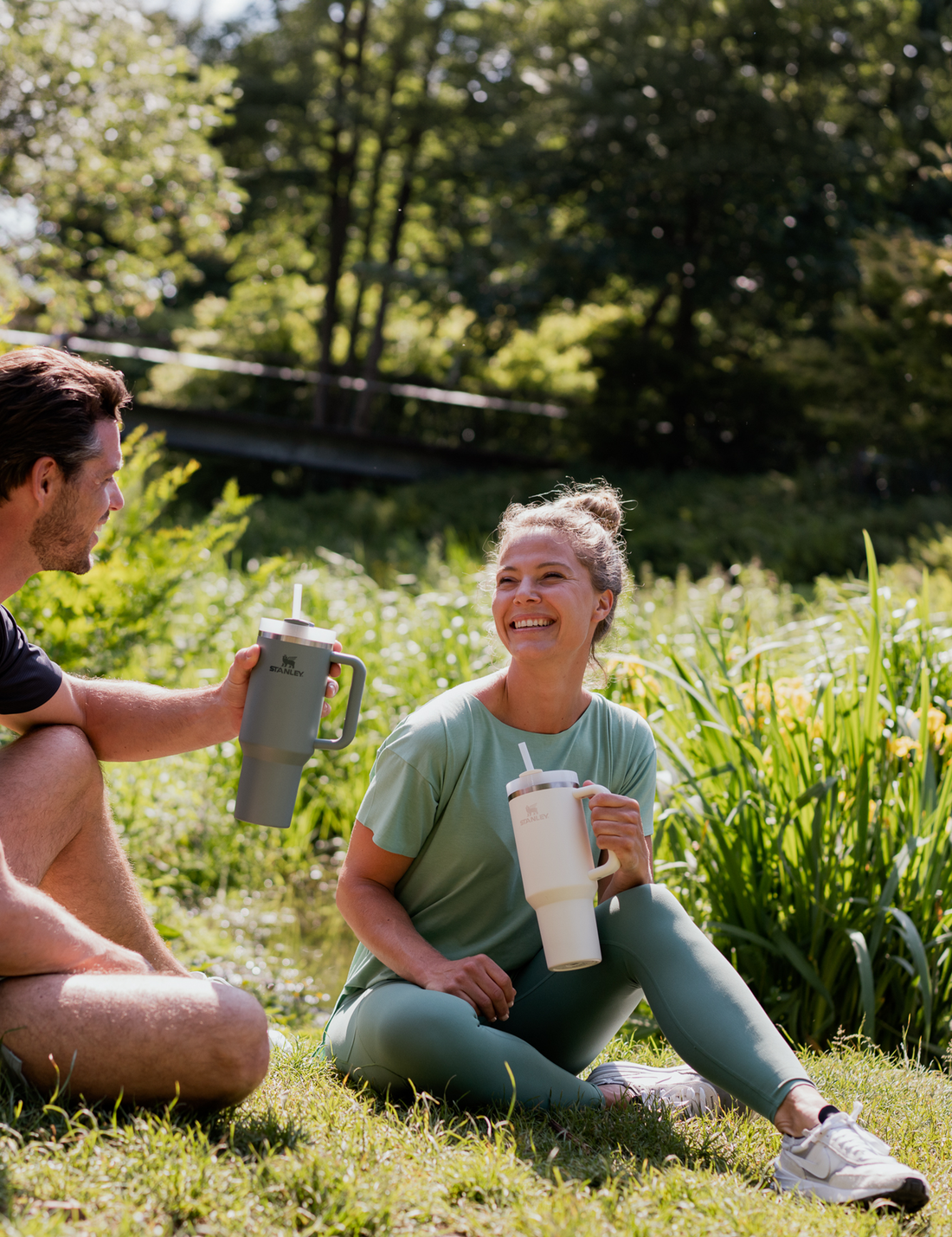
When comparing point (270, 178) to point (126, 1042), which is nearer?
point (126, 1042)

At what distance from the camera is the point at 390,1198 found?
180 cm

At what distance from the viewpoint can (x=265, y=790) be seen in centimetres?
220

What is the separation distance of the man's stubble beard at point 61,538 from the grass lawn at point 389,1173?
95 cm

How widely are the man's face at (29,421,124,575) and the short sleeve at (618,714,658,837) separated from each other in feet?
4.11

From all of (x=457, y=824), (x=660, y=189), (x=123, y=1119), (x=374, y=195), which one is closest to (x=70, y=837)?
(x=123, y=1119)

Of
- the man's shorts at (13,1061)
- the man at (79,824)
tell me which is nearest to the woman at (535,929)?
the man at (79,824)

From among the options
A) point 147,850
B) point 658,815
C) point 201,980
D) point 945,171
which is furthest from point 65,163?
point 201,980

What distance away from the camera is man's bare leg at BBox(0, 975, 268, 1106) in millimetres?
1940

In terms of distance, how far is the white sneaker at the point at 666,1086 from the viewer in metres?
2.40

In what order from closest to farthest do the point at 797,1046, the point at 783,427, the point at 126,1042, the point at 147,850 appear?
1. the point at 126,1042
2. the point at 797,1046
3. the point at 147,850
4. the point at 783,427

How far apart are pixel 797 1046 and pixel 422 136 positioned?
2085 centimetres

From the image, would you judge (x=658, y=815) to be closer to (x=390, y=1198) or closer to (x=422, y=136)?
(x=390, y=1198)

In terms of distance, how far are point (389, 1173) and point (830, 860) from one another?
1.81 meters

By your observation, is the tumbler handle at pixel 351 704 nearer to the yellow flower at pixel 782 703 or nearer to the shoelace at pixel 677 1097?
the shoelace at pixel 677 1097
